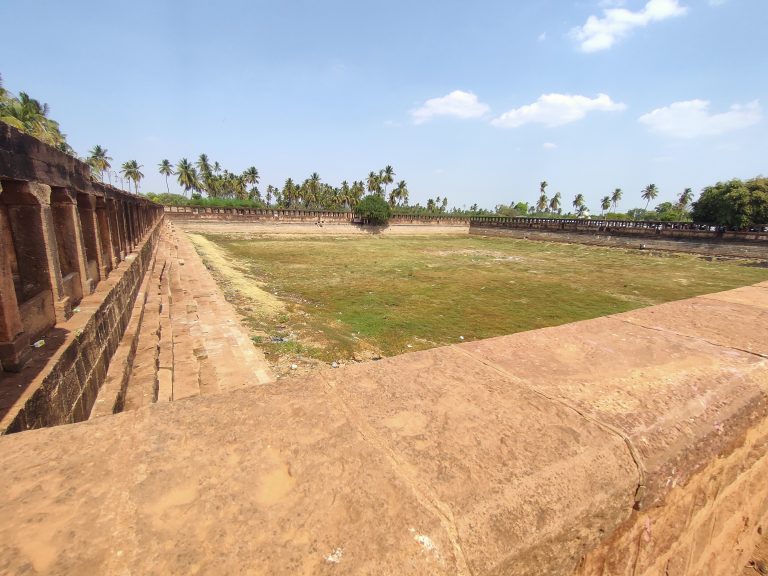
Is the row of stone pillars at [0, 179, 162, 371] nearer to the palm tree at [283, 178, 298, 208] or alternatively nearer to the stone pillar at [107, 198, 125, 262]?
the stone pillar at [107, 198, 125, 262]

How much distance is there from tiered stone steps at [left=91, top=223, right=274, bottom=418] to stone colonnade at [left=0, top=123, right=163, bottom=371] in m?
0.64

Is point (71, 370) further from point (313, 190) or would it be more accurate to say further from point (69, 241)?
point (313, 190)

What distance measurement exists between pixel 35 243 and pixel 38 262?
128mm

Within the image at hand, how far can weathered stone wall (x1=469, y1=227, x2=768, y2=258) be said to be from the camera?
1919 cm

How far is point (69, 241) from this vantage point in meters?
3.07

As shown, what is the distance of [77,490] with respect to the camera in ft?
2.22

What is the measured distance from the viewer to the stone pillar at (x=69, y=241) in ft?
9.79

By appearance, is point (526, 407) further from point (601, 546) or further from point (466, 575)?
point (466, 575)

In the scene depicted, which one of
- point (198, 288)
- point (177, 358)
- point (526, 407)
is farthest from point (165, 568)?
point (198, 288)

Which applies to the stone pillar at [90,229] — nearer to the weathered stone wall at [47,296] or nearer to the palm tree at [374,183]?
the weathered stone wall at [47,296]

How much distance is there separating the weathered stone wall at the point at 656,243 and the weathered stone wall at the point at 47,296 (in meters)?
26.8

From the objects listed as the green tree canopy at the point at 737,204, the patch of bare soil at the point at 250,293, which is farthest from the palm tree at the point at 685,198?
the patch of bare soil at the point at 250,293

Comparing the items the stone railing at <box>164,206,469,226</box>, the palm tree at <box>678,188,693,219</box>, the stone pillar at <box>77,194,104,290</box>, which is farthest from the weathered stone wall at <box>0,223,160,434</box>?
the palm tree at <box>678,188,693,219</box>

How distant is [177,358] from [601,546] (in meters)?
4.16
